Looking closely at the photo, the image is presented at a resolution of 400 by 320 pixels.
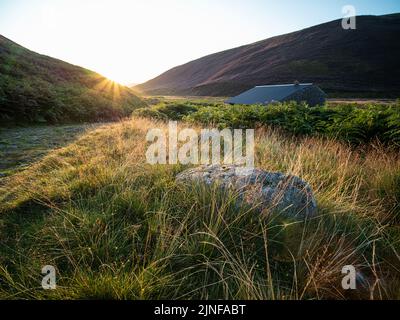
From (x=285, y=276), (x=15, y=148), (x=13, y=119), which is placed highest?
(x=13, y=119)

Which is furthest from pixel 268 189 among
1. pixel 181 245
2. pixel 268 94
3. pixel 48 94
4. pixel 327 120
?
pixel 268 94

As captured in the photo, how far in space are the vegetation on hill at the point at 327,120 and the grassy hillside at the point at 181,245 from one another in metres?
3.07

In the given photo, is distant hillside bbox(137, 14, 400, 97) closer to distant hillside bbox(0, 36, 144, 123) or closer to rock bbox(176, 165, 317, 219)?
distant hillside bbox(0, 36, 144, 123)

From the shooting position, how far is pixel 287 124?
30.0 ft

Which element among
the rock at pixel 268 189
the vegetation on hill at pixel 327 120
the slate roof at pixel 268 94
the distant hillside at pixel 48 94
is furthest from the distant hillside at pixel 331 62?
the rock at pixel 268 189

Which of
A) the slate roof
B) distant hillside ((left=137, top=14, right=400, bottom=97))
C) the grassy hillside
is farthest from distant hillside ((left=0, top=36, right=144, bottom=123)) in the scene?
distant hillside ((left=137, top=14, right=400, bottom=97))

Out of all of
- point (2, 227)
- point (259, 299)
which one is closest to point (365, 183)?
point (259, 299)

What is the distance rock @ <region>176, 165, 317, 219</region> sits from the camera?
3.07 m

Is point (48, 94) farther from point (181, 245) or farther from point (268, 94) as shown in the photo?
point (268, 94)

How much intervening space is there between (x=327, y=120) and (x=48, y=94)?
49.5ft

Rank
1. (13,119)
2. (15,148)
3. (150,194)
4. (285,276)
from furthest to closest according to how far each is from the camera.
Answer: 1. (13,119)
2. (15,148)
3. (150,194)
4. (285,276)

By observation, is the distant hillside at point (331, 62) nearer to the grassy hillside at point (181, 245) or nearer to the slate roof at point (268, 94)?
the slate roof at point (268, 94)

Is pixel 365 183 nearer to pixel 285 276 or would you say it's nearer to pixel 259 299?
pixel 285 276

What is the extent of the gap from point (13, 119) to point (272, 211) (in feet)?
45.0
